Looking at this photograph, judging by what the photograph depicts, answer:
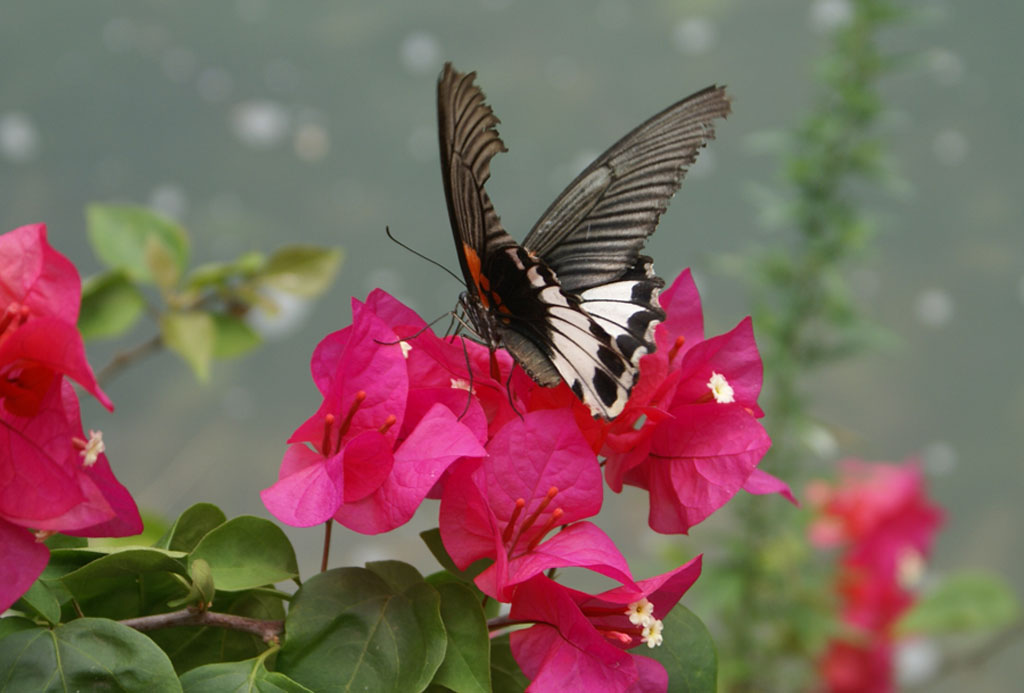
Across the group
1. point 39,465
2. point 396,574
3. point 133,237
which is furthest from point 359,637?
point 133,237

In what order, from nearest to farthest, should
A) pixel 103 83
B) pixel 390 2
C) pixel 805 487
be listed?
pixel 805 487
pixel 103 83
pixel 390 2

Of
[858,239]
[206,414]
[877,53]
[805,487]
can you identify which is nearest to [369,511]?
[858,239]

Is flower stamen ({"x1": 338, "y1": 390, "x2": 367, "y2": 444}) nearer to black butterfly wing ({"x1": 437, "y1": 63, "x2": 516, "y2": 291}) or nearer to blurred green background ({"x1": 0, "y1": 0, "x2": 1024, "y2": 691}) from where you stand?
black butterfly wing ({"x1": 437, "y1": 63, "x2": 516, "y2": 291})

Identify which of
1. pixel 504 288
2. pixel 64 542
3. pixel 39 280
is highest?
pixel 504 288

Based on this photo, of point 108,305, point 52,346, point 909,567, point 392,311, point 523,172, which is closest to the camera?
point 52,346

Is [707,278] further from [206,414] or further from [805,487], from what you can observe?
[206,414]

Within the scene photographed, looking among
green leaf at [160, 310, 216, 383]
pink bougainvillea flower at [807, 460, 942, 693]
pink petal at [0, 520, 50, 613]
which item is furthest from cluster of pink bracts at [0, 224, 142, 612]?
pink bougainvillea flower at [807, 460, 942, 693]

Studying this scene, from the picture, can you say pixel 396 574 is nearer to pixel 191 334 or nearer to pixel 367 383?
pixel 367 383

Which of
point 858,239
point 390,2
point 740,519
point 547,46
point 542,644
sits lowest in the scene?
point 542,644
